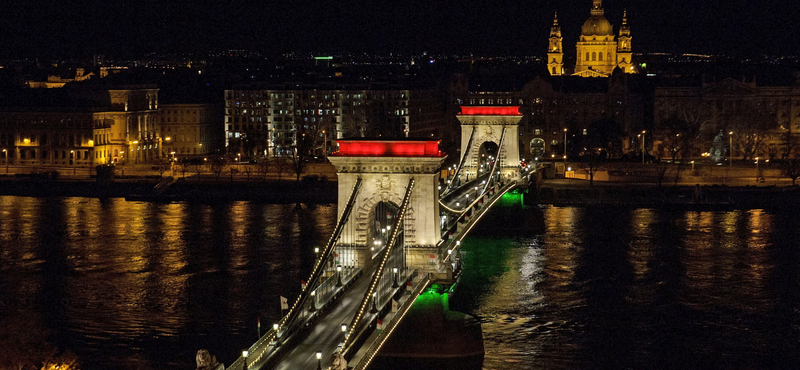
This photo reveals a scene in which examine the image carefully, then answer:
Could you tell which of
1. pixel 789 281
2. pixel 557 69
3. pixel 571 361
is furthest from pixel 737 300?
pixel 557 69

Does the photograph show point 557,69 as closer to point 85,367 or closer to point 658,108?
point 658,108

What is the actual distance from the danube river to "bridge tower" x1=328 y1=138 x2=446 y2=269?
9.98 feet

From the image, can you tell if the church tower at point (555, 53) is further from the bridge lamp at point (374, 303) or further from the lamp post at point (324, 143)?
the bridge lamp at point (374, 303)

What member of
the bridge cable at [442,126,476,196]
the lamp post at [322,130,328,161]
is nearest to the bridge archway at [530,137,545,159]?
the lamp post at [322,130,328,161]

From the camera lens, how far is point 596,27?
323 feet

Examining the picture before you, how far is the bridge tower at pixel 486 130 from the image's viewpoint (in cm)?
4925

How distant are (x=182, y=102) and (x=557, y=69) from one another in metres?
32.7

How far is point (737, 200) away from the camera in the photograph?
2196 inches

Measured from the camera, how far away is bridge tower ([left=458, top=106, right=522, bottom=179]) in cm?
4925

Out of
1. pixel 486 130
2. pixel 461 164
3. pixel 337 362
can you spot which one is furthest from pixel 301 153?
pixel 337 362

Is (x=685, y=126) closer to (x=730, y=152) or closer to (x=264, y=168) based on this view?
(x=730, y=152)

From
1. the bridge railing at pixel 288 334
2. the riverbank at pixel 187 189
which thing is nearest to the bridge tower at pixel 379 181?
the bridge railing at pixel 288 334

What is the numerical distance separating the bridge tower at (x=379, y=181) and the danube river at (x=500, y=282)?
3.04 meters

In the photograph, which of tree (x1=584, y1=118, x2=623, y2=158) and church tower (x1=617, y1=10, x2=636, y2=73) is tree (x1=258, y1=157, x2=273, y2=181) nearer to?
tree (x1=584, y1=118, x2=623, y2=158)
